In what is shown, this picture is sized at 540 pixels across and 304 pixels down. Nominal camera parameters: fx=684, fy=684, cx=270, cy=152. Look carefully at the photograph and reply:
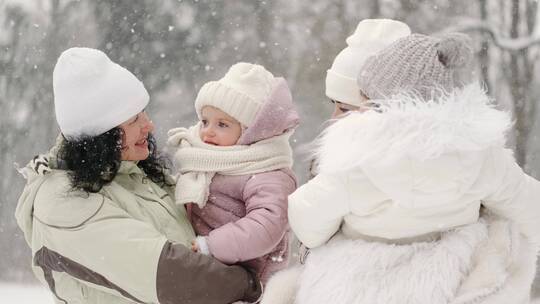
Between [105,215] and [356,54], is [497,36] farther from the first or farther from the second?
[105,215]

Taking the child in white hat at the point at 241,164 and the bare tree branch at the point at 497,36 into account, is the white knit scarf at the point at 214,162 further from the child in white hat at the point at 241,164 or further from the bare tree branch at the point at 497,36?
the bare tree branch at the point at 497,36

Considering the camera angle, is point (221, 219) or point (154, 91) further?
point (154, 91)

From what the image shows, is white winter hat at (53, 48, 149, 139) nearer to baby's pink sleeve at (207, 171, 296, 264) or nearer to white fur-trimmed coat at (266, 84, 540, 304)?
baby's pink sleeve at (207, 171, 296, 264)

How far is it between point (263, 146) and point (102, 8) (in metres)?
4.34

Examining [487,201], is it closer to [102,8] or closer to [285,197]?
[285,197]

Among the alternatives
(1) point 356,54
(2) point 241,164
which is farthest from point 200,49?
(2) point 241,164

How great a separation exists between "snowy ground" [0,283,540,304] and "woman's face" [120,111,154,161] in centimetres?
410

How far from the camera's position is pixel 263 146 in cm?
219

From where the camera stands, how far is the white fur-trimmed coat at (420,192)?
1613 millimetres

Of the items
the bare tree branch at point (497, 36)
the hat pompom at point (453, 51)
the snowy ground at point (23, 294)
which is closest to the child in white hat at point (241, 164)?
the hat pompom at point (453, 51)

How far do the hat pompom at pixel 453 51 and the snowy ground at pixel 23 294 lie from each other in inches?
192

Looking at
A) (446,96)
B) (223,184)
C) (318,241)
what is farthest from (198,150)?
(446,96)

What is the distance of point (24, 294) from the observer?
247 inches

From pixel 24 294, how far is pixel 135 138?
4733 mm
